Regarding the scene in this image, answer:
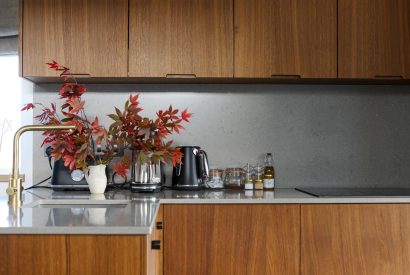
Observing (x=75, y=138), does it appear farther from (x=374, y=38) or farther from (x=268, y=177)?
(x=374, y=38)

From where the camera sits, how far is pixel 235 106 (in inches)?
107

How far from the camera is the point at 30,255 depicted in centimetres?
121

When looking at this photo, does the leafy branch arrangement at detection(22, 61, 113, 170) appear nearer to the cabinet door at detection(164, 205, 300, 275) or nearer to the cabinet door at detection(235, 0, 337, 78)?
the cabinet door at detection(164, 205, 300, 275)

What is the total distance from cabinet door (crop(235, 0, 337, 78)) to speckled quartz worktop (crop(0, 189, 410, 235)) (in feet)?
2.23

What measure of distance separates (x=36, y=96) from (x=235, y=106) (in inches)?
47.7

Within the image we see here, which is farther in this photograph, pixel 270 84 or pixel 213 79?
pixel 270 84

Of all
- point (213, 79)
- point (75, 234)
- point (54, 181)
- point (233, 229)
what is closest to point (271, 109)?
point (213, 79)

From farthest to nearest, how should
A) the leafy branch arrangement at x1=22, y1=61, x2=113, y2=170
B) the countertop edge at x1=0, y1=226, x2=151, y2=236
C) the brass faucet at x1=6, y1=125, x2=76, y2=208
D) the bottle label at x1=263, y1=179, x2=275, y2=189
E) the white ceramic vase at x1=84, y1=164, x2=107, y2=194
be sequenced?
the bottle label at x1=263, y1=179, x2=275, y2=189
the white ceramic vase at x1=84, y1=164, x2=107, y2=194
the leafy branch arrangement at x1=22, y1=61, x2=113, y2=170
the brass faucet at x1=6, y1=125, x2=76, y2=208
the countertop edge at x1=0, y1=226, x2=151, y2=236

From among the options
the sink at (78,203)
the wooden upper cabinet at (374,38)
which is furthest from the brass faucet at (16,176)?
the wooden upper cabinet at (374,38)

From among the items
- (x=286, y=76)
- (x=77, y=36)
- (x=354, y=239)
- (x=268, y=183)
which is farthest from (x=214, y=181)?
(x=77, y=36)

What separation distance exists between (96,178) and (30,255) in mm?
1012

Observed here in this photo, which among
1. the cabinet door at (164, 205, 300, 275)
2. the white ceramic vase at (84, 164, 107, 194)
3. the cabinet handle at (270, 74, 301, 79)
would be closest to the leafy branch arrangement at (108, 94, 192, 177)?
the white ceramic vase at (84, 164, 107, 194)

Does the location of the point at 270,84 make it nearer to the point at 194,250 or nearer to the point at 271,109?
the point at 271,109

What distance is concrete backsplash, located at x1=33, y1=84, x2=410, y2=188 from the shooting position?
8.81 feet
